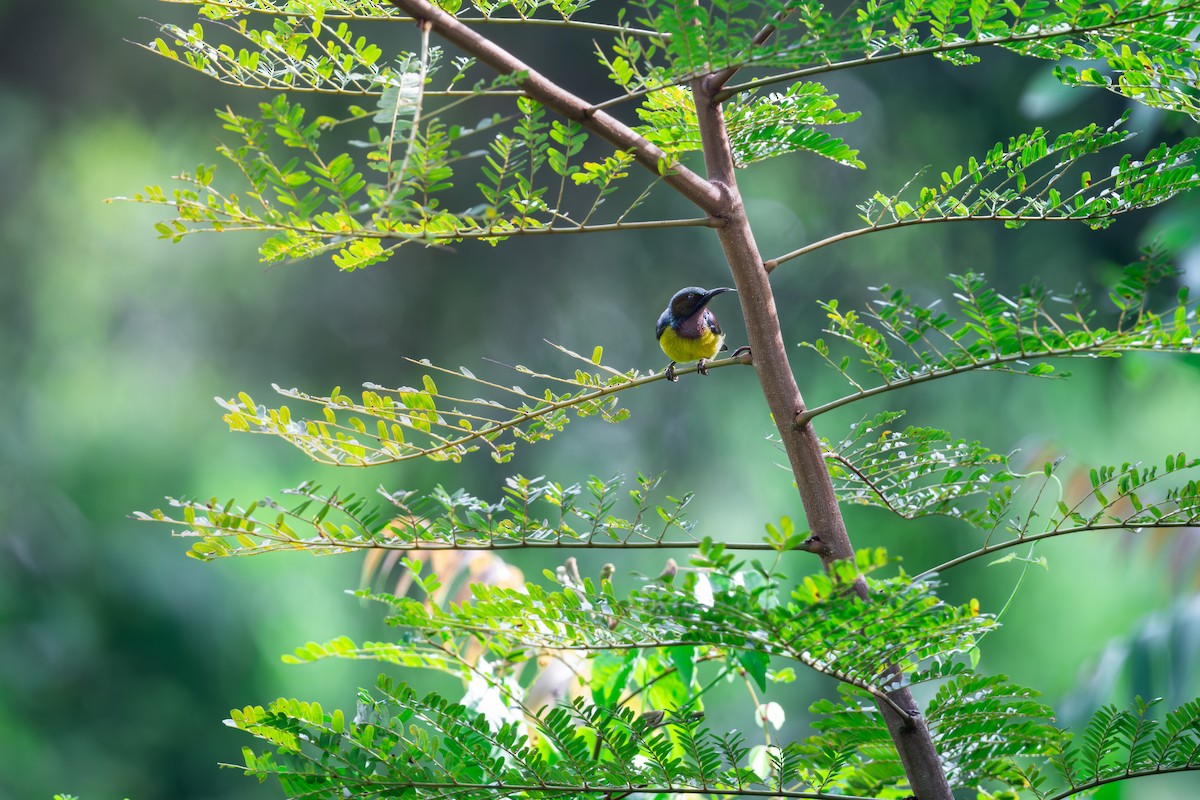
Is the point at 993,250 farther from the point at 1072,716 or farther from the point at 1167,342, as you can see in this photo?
the point at 1167,342

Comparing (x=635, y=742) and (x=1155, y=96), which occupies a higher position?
(x=1155, y=96)

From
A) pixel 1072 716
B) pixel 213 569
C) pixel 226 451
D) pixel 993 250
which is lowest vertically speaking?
pixel 1072 716

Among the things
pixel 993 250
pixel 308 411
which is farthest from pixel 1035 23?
pixel 993 250

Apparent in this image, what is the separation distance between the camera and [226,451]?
154 inches

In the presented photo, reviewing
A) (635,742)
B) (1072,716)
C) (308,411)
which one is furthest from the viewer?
(308,411)

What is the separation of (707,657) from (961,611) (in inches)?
10.3

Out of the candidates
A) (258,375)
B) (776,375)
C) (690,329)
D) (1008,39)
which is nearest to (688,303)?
(690,329)

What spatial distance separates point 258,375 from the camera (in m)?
3.63

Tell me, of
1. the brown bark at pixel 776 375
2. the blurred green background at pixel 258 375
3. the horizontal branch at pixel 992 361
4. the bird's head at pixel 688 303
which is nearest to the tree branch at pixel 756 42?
the brown bark at pixel 776 375

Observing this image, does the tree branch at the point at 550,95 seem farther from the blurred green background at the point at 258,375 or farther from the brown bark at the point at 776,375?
the blurred green background at the point at 258,375

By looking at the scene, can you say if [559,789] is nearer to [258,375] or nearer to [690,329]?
[690,329]

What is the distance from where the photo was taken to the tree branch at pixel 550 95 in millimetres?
540

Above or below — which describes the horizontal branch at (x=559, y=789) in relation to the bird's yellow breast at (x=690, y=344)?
below

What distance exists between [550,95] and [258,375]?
3271 mm
